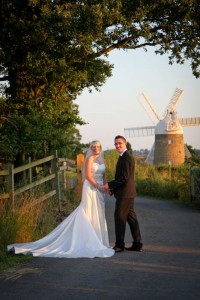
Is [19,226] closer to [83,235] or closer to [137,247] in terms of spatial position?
[83,235]

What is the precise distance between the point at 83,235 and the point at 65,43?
347 inches

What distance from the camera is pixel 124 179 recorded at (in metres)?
8.90

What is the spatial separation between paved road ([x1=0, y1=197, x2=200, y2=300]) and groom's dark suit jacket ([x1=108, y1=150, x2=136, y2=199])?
42.4 inches

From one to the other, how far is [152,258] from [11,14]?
37.7 feet

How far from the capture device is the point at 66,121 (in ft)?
63.2

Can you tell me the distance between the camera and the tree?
1513 centimetres

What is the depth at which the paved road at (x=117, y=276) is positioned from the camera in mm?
5738

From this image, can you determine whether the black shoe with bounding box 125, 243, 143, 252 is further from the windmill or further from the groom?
the windmill

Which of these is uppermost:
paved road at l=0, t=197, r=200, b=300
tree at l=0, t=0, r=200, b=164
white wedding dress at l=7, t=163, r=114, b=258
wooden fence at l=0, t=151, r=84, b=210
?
tree at l=0, t=0, r=200, b=164

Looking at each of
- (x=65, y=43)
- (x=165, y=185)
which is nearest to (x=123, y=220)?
(x=65, y=43)

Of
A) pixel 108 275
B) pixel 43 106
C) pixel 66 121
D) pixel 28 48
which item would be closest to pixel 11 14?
pixel 28 48

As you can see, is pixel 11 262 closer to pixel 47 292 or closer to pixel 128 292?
pixel 47 292

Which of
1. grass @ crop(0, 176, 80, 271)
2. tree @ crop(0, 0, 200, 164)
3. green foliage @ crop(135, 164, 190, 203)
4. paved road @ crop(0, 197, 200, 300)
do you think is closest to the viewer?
paved road @ crop(0, 197, 200, 300)

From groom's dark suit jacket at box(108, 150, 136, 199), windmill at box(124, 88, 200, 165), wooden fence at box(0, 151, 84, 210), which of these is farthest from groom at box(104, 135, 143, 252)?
windmill at box(124, 88, 200, 165)
